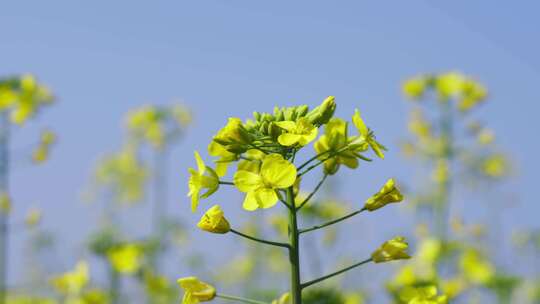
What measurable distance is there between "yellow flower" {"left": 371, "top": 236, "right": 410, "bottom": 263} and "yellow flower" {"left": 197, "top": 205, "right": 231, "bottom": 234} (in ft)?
1.68

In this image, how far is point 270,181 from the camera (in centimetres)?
208

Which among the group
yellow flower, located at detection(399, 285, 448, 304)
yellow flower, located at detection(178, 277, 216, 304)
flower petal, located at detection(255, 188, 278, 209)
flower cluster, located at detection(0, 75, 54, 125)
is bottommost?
yellow flower, located at detection(399, 285, 448, 304)

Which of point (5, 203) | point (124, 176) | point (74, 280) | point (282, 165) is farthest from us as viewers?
point (124, 176)

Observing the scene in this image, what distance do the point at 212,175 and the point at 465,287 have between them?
5.19m

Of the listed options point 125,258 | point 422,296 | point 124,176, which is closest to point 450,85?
point 125,258

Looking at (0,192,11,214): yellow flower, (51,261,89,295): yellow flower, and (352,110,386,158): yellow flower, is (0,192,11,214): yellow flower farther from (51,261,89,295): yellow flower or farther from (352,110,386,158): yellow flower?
(352,110,386,158): yellow flower

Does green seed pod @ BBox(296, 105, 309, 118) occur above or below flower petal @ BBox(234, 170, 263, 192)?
above

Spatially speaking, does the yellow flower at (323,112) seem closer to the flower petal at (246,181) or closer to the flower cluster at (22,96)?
the flower petal at (246,181)

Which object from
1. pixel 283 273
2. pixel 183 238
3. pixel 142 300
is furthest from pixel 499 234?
pixel 142 300

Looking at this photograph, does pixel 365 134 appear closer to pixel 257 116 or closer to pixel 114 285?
pixel 257 116

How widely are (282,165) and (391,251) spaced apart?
19.8 inches

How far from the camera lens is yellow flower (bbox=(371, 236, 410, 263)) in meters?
2.28

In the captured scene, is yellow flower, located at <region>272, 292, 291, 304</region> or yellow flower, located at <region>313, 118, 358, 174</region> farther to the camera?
yellow flower, located at <region>313, 118, 358, 174</region>

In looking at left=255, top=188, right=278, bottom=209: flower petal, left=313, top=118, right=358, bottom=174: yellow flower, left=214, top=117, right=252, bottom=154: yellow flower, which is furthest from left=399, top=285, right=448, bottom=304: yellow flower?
left=214, top=117, right=252, bottom=154: yellow flower
